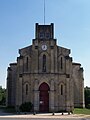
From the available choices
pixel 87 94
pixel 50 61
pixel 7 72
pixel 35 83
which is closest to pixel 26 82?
pixel 35 83

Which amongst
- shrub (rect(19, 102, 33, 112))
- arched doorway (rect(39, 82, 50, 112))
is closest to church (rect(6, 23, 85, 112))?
arched doorway (rect(39, 82, 50, 112))

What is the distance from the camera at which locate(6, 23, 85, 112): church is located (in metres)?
51.5

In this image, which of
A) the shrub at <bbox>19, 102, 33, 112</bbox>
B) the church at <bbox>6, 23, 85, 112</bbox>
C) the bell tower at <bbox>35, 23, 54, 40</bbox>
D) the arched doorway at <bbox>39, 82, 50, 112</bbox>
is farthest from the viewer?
the bell tower at <bbox>35, 23, 54, 40</bbox>

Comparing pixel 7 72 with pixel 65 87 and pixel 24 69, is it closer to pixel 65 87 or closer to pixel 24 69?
pixel 24 69

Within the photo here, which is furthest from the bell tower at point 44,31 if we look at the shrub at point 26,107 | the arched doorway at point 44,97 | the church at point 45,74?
the shrub at point 26,107

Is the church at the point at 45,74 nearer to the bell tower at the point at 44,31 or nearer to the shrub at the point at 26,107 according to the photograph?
the bell tower at the point at 44,31

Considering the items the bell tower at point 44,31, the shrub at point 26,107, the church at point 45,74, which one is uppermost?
the bell tower at point 44,31

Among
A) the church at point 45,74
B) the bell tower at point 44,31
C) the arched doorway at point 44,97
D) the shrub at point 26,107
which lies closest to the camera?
the shrub at point 26,107

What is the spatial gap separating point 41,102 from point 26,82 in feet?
14.1

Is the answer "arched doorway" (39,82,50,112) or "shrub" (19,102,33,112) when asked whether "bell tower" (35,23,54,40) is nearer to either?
"arched doorway" (39,82,50,112)

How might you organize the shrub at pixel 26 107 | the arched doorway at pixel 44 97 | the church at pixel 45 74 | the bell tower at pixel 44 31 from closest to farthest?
1. the shrub at pixel 26 107
2. the church at pixel 45 74
3. the arched doorway at pixel 44 97
4. the bell tower at pixel 44 31

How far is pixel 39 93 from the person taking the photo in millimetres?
51688

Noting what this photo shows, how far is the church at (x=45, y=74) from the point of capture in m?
51.5

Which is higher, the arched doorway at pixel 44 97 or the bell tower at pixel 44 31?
the bell tower at pixel 44 31
